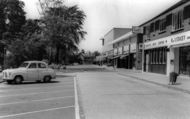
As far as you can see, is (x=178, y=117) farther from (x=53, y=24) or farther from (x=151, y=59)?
(x=53, y=24)

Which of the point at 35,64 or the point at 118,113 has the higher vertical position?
the point at 35,64

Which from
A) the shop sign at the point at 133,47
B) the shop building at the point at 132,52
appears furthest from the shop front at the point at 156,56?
the shop sign at the point at 133,47

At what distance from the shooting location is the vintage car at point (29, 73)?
18.0 meters

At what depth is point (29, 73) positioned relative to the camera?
733 inches

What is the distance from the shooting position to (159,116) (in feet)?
24.3

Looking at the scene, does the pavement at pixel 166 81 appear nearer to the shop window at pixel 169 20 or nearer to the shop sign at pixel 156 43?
the shop sign at pixel 156 43

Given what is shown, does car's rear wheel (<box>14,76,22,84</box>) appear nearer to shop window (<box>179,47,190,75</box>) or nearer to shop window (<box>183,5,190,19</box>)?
shop window (<box>179,47,190,75</box>)

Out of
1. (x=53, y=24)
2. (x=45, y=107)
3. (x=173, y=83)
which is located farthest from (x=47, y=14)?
(x=45, y=107)

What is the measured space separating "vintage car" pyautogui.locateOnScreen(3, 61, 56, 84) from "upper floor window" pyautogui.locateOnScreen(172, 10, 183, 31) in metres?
13.6

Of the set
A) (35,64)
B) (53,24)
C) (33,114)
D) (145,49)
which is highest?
(53,24)

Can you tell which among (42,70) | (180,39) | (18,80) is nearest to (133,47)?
(180,39)

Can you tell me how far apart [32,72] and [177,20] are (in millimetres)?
15516

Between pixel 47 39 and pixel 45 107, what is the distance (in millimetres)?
25549

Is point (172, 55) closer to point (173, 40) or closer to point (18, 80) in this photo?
point (173, 40)
